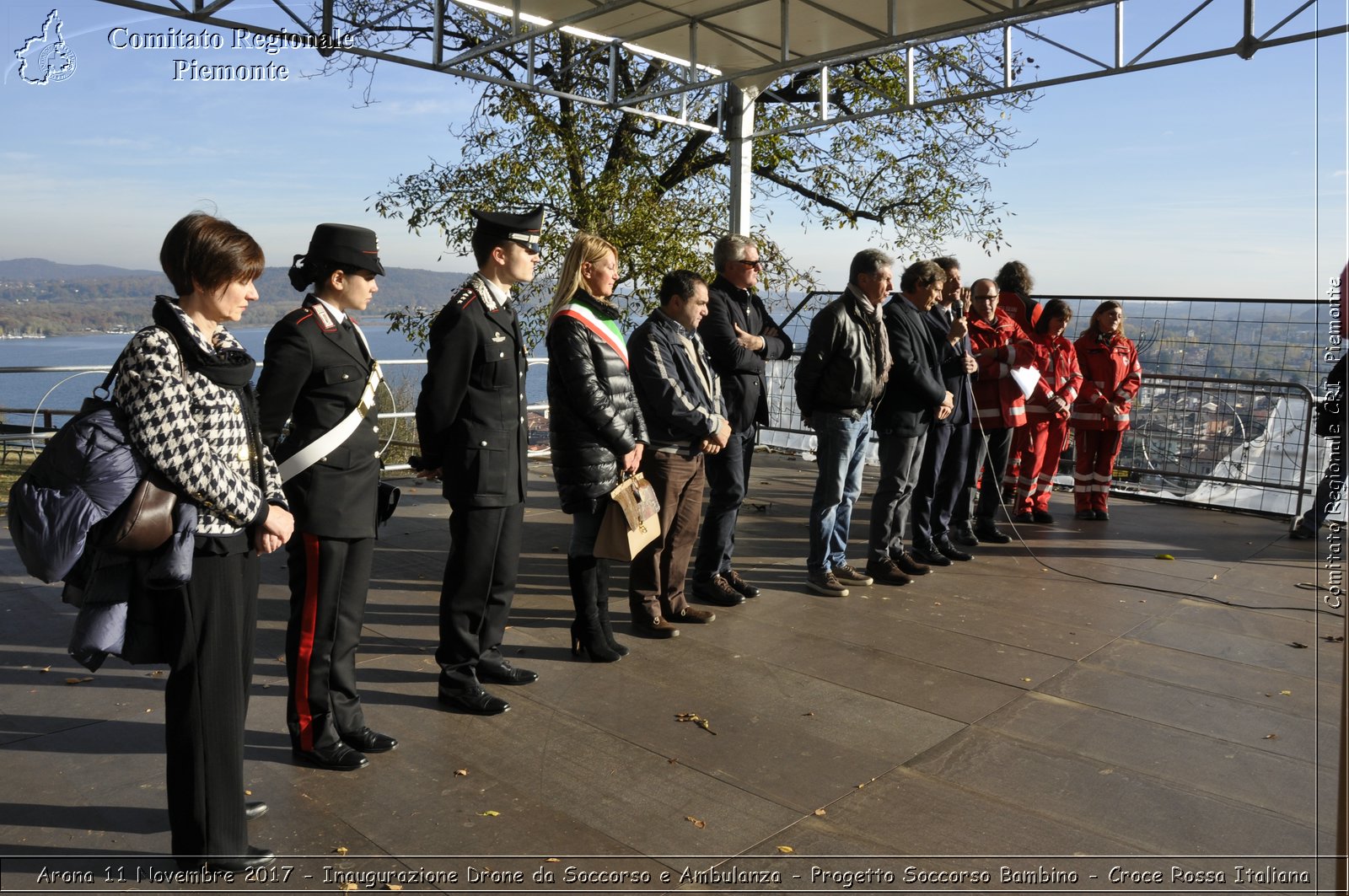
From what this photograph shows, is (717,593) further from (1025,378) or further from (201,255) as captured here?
(201,255)

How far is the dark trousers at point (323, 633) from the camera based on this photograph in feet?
12.4

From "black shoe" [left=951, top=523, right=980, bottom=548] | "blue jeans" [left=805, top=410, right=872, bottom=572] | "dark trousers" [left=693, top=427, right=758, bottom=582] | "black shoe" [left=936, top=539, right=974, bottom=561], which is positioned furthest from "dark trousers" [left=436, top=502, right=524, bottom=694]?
"black shoe" [left=951, top=523, right=980, bottom=548]

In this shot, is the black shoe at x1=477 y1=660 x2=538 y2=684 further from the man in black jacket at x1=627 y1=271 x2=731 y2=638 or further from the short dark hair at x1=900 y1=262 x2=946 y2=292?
the short dark hair at x1=900 y1=262 x2=946 y2=292

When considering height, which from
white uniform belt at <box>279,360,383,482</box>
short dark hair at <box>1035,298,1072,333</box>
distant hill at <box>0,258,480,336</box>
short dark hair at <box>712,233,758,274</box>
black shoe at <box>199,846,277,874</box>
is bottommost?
black shoe at <box>199,846,277,874</box>

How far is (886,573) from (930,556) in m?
0.71

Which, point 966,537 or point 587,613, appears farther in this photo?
point 966,537

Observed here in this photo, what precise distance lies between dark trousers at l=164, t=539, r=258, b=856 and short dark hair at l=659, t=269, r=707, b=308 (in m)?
2.96

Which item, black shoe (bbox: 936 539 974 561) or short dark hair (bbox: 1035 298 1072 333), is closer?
black shoe (bbox: 936 539 974 561)

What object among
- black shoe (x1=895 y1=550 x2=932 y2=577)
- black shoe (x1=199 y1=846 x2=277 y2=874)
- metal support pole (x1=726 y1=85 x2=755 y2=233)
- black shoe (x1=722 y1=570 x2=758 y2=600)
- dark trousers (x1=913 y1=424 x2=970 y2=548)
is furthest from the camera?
metal support pole (x1=726 y1=85 x2=755 y2=233)

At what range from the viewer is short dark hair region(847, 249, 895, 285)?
6363 mm

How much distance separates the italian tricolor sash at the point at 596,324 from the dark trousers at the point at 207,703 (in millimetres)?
2162

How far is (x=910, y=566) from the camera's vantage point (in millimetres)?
7066

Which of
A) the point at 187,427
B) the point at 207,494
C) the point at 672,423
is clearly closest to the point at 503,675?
the point at 672,423

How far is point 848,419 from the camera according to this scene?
641cm
